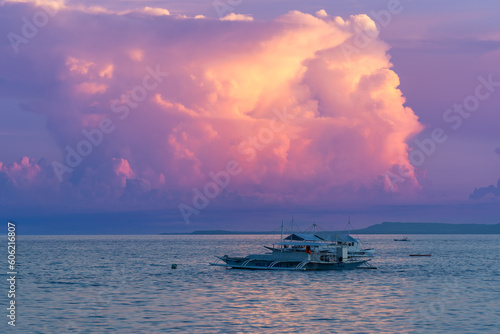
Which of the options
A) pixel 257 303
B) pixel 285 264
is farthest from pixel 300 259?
pixel 257 303

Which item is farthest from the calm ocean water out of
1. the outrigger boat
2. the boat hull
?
the outrigger boat

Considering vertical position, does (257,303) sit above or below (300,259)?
below

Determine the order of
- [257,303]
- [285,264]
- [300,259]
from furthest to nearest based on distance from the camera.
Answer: [285,264] < [300,259] < [257,303]

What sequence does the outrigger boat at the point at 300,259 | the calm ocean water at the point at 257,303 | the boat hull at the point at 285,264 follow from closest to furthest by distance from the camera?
1. the calm ocean water at the point at 257,303
2. the boat hull at the point at 285,264
3. the outrigger boat at the point at 300,259

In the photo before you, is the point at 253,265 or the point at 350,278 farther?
the point at 253,265

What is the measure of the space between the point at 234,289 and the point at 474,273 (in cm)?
5773

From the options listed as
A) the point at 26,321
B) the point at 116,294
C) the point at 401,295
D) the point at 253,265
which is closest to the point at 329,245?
the point at 253,265

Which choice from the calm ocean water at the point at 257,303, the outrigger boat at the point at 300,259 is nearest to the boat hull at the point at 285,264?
the outrigger boat at the point at 300,259

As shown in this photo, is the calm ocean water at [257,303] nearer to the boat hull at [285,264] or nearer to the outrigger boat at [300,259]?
the boat hull at [285,264]

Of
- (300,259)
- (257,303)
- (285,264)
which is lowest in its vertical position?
(257,303)

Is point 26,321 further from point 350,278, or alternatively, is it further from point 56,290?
point 350,278

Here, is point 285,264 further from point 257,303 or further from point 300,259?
point 257,303

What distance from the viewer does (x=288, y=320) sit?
64.5 meters

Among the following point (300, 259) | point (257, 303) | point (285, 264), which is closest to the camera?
point (257, 303)
